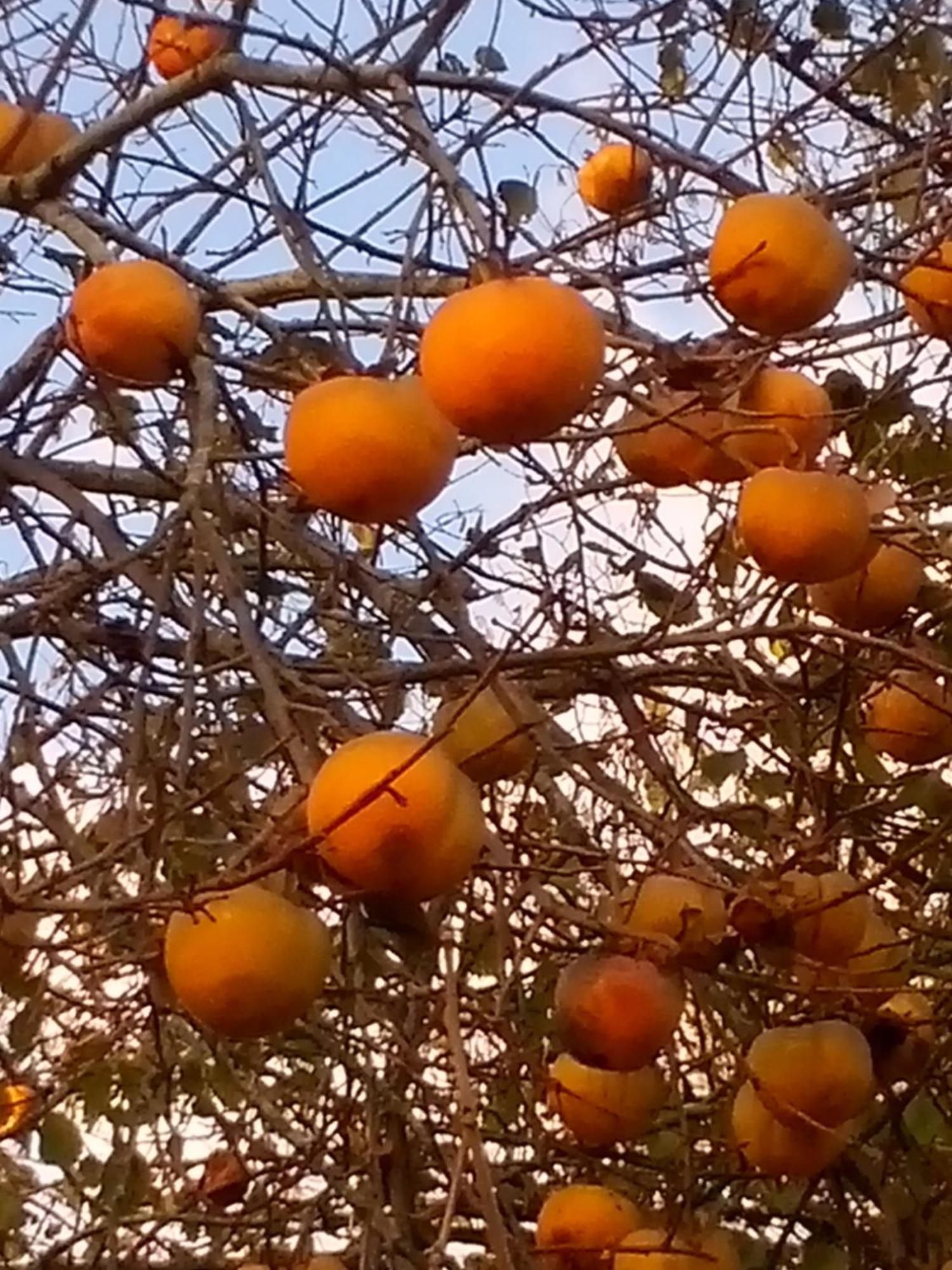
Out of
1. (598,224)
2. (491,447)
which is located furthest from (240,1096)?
(491,447)

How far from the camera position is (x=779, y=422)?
1010mm

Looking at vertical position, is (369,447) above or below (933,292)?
below

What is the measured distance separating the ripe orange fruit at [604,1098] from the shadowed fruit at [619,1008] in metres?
0.07

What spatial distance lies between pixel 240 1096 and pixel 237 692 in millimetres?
494

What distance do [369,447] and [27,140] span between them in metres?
0.63

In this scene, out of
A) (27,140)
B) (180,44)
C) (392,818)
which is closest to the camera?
(392,818)

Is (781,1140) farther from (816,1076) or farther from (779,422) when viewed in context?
(779,422)

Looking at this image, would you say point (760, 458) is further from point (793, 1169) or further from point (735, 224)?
point (793, 1169)

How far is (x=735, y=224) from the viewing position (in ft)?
3.15

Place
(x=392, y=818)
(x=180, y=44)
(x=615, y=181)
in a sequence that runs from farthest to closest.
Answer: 1. (x=615, y=181)
2. (x=180, y=44)
3. (x=392, y=818)

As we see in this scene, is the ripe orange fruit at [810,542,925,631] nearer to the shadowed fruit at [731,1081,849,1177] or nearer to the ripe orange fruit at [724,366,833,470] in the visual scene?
the ripe orange fruit at [724,366,833,470]

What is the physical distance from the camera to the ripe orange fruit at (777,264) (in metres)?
0.94

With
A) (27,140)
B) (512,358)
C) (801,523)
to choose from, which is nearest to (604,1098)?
(801,523)

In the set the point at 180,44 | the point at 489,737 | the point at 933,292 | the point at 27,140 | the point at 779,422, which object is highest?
the point at 180,44
